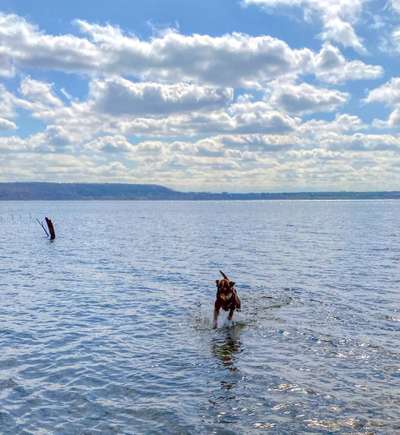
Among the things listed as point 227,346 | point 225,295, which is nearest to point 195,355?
point 227,346

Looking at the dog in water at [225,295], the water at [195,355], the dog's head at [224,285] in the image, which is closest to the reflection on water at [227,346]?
the water at [195,355]

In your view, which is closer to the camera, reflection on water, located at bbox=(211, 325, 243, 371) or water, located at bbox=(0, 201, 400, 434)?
water, located at bbox=(0, 201, 400, 434)

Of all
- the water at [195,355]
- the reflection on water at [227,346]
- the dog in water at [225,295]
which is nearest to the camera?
the water at [195,355]

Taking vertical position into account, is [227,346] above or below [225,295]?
below

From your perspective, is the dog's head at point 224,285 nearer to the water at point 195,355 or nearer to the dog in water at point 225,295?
the dog in water at point 225,295

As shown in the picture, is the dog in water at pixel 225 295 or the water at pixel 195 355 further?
the dog in water at pixel 225 295

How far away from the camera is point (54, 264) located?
4538cm

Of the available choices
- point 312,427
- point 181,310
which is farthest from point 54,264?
point 312,427

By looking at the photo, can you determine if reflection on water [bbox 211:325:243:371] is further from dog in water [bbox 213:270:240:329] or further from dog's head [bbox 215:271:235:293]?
dog's head [bbox 215:271:235:293]

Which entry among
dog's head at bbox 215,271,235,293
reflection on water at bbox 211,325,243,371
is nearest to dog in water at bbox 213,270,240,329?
dog's head at bbox 215,271,235,293

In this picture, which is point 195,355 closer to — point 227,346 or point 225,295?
point 227,346

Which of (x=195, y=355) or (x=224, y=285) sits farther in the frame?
(x=224, y=285)

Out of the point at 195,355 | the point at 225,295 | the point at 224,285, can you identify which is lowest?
the point at 195,355

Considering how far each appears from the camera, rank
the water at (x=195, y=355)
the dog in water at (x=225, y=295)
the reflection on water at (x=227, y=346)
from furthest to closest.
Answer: the dog in water at (x=225, y=295) → the reflection on water at (x=227, y=346) → the water at (x=195, y=355)
